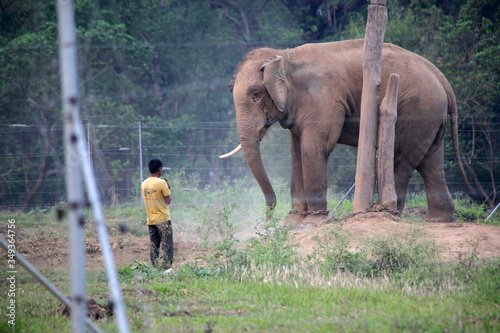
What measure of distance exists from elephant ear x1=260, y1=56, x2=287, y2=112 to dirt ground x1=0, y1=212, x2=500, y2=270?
6.52ft

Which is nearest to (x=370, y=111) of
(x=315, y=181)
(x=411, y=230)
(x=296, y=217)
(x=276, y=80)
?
(x=315, y=181)

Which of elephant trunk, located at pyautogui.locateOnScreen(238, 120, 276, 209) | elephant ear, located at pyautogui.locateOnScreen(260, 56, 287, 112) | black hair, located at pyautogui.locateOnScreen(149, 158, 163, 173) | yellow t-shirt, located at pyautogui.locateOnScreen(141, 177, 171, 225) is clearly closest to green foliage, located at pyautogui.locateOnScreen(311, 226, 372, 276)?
yellow t-shirt, located at pyautogui.locateOnScreen(141, 177, 171, 225)

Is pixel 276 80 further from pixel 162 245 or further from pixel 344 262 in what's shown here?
pixel 344 262

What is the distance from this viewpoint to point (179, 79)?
68.4 feet

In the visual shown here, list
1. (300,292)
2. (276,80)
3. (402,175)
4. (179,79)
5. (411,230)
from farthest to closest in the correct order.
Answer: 1. (179,79)
2. (402,175)
3. (276,80)
4. (411,230)
5. (300,292)

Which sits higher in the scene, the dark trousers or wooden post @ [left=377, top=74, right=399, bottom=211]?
wooden post @ [left=377, top=74, right=399, bottom=211]

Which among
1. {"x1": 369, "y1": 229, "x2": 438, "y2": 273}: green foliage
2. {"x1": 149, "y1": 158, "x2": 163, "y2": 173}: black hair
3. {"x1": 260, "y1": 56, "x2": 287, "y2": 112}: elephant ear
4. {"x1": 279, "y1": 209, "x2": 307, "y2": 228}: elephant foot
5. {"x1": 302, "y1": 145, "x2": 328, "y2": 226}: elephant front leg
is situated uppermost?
{"x1": 260, "y1": 56, "x2": 287, "y2": 112}: elephant ear

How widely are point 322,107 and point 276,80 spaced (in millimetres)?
800

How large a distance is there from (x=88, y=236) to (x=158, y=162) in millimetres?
2674

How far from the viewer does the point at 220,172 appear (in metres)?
19.1

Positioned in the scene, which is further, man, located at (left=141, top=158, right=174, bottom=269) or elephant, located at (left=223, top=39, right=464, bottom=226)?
elephant, located at (left=223, top=39, right=464, bottom=226)

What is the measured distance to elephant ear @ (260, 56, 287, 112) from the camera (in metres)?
7.93

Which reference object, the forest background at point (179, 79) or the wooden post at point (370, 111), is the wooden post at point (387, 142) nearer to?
the wooden post at point (370, 111)

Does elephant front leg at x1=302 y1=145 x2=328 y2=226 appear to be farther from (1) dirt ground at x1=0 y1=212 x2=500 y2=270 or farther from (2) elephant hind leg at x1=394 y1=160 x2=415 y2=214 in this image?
(2) elephant hind leg at x1=394 y1=160 x2=415 y2=214
